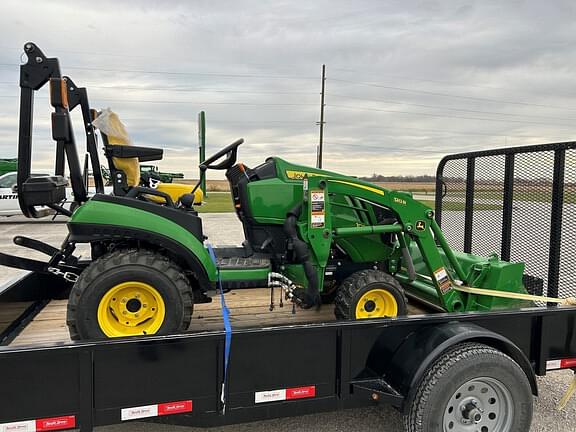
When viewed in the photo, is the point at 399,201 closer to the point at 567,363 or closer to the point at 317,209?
the point at 317,209

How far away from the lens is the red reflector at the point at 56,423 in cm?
218

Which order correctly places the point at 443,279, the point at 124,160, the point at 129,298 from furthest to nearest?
1. the point at 443,279
2. the point at 124,160
3. the point at 129,298

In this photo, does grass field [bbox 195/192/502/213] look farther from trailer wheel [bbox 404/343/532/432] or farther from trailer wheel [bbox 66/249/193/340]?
trailer wheel [bbox 66/249/193/340]

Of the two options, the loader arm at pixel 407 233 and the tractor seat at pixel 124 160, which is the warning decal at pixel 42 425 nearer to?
the tractor seat at pixel 124 160

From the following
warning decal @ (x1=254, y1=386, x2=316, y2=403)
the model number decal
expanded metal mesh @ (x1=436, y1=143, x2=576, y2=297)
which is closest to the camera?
A: warning decal @ (x1=254, y1=386, x2=316, y2=403)

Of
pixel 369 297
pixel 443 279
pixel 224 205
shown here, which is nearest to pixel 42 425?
pixel 369 297

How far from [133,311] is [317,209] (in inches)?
54.2

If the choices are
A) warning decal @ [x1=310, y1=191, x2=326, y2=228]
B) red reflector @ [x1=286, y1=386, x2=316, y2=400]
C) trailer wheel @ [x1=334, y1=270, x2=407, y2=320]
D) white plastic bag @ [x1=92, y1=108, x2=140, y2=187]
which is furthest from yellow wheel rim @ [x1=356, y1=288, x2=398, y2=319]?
white plastic bag @ [x1=92, y1=108, x2=140, y2=187]

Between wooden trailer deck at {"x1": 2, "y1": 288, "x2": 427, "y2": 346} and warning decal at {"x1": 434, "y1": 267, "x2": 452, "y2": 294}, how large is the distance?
0.49 metres

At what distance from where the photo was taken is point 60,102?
2.97m

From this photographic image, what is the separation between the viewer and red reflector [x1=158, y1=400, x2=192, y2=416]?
7.72 ft

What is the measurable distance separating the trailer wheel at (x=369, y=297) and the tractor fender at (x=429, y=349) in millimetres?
668

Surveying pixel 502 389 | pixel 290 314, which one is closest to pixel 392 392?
pixel 502 389

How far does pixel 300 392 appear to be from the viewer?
8.43ft
